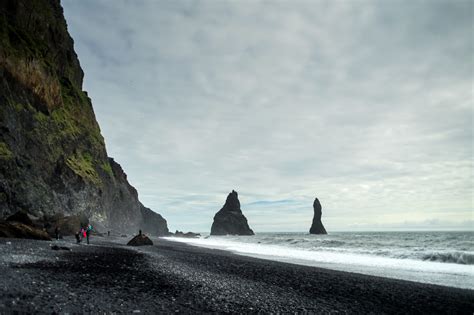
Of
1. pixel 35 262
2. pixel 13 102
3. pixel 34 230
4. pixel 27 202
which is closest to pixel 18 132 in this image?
pixel 13 102

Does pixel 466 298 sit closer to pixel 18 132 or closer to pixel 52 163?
pixel 18 132

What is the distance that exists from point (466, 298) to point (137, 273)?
15.9 meters

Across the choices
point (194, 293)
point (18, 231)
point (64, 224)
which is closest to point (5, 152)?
point (64, 224)

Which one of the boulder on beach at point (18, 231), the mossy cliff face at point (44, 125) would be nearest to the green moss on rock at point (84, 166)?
the mossy cliff face at point (44, 125)

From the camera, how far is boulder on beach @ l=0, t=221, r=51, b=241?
2450 centimetres

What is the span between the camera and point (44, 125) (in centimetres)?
5506

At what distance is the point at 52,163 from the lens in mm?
55062

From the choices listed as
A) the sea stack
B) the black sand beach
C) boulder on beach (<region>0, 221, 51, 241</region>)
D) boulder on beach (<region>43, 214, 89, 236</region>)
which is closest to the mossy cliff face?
boulder on beach (<region>43, 214, 89, 236</region>)

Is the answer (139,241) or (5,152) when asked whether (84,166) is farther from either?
(139,241)

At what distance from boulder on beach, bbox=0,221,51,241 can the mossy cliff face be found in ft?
39.9

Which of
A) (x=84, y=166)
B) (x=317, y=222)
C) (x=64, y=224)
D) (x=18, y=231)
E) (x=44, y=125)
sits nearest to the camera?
(x=18, y=231)

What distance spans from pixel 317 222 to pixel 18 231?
187518mm

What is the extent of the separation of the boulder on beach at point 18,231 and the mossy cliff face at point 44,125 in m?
12.2

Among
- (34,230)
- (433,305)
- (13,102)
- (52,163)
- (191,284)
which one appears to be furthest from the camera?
(52,163)
